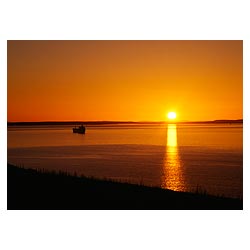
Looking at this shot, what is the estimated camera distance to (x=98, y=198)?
6797 millimetres

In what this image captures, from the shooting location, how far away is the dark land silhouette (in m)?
6.47

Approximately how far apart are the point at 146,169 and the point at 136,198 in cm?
1323

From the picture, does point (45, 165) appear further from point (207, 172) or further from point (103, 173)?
point (207, 172)

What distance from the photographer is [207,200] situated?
273 inches

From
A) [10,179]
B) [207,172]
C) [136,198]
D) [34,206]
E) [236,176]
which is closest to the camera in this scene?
[34,206]

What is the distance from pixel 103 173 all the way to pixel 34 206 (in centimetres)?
1213

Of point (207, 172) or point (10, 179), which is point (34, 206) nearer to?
point (10, 179)

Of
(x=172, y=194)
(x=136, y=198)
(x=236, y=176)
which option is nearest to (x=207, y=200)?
(x=172, y=194)

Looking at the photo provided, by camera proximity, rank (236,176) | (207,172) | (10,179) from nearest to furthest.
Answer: (10,179)
(236,176)
(207,172)

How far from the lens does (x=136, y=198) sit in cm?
685

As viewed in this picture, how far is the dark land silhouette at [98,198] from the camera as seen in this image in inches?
255
